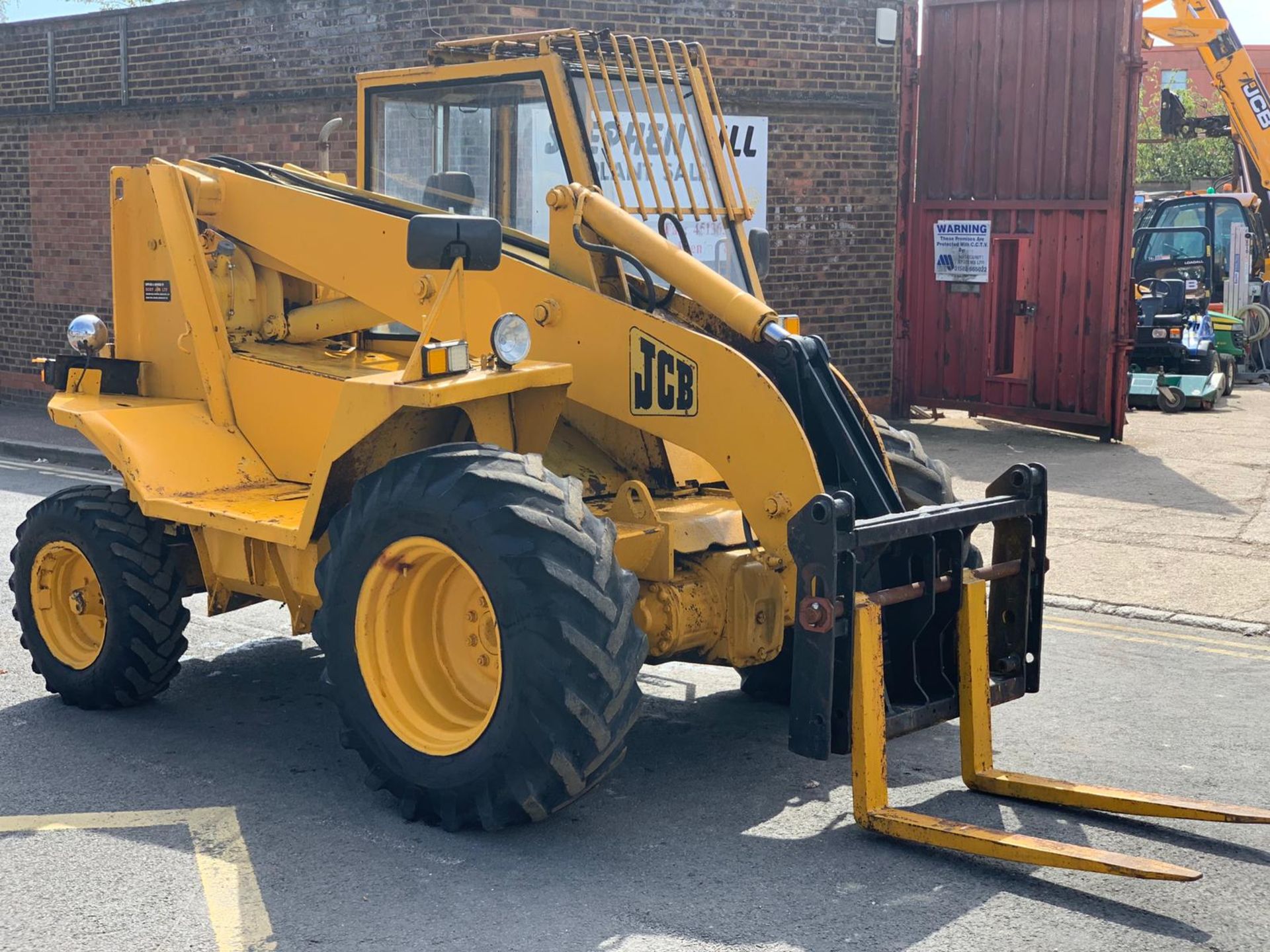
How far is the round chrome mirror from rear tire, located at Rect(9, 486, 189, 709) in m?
0.73

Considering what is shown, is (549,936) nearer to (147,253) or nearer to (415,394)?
(415,394)

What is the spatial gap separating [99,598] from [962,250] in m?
10.6

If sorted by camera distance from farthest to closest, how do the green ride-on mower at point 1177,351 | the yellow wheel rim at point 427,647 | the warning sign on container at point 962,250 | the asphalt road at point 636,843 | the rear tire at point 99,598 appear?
the green ride-on mower at point 1177,351 → the warning sign on container at point 962,250 → the rear tire at point 99,598 → the yellow wheel rim at point 427,647 → the asphalt road at point 636,843

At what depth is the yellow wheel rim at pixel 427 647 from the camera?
207 inches

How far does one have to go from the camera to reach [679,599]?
5406mm

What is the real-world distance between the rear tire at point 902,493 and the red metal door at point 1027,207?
832cm

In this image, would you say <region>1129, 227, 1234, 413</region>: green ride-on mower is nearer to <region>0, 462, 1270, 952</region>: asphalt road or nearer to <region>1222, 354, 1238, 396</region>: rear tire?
<region>1222, 354, 1238, 396</region>: rear tire

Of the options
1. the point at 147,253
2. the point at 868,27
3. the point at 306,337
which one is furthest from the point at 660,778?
the point at 868,27

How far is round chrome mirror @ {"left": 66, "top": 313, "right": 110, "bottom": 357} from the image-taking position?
23.2 ft

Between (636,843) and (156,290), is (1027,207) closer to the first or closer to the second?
(156,290)

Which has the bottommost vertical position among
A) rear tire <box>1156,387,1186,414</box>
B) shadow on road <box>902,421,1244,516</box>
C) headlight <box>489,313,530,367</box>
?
shadow on road <box>902,421,1244,516</box>

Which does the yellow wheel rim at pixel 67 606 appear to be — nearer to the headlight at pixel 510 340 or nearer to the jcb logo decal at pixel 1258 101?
the headlight at pixel 510 340

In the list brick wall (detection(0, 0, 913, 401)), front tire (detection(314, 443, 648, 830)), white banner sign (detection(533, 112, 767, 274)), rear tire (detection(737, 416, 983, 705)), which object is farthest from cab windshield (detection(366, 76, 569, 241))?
brick wall (detection(0, 0, 913, 401))

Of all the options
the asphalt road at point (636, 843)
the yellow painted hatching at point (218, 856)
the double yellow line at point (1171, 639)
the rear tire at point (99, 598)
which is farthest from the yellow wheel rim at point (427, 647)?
the double yellow line at point (1171, 639)
